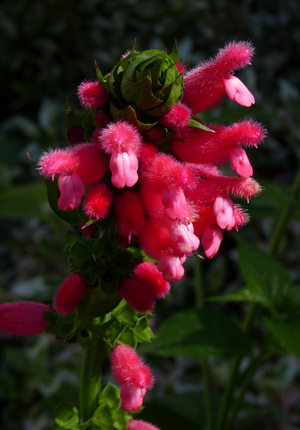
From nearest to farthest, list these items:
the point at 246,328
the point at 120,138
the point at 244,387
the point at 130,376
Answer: the point at 120,138, the point at 130,376, the point at 244,387, the point at 246,328

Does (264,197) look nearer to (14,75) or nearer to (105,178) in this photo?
(105,178)

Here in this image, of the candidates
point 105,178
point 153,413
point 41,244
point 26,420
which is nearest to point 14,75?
point 41,244

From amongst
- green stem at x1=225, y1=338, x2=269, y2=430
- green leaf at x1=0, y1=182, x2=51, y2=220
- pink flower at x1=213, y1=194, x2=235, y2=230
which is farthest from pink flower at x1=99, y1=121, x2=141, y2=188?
green leaf at x1=0, y1=182, x2=51, y2=220

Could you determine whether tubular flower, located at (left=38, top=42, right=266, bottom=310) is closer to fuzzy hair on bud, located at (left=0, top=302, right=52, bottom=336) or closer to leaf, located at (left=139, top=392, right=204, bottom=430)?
fuzzy hair on bud, located at (left=0, top=302, right=52, bottom=336)

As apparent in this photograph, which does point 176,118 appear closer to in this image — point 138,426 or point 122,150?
point 122,150

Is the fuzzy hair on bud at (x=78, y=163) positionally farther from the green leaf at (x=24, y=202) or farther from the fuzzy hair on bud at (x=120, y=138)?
the green leaf at (x=24, y=202)

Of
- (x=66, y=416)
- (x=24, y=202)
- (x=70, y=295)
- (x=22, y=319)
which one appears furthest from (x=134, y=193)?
(x=24, y=202)
